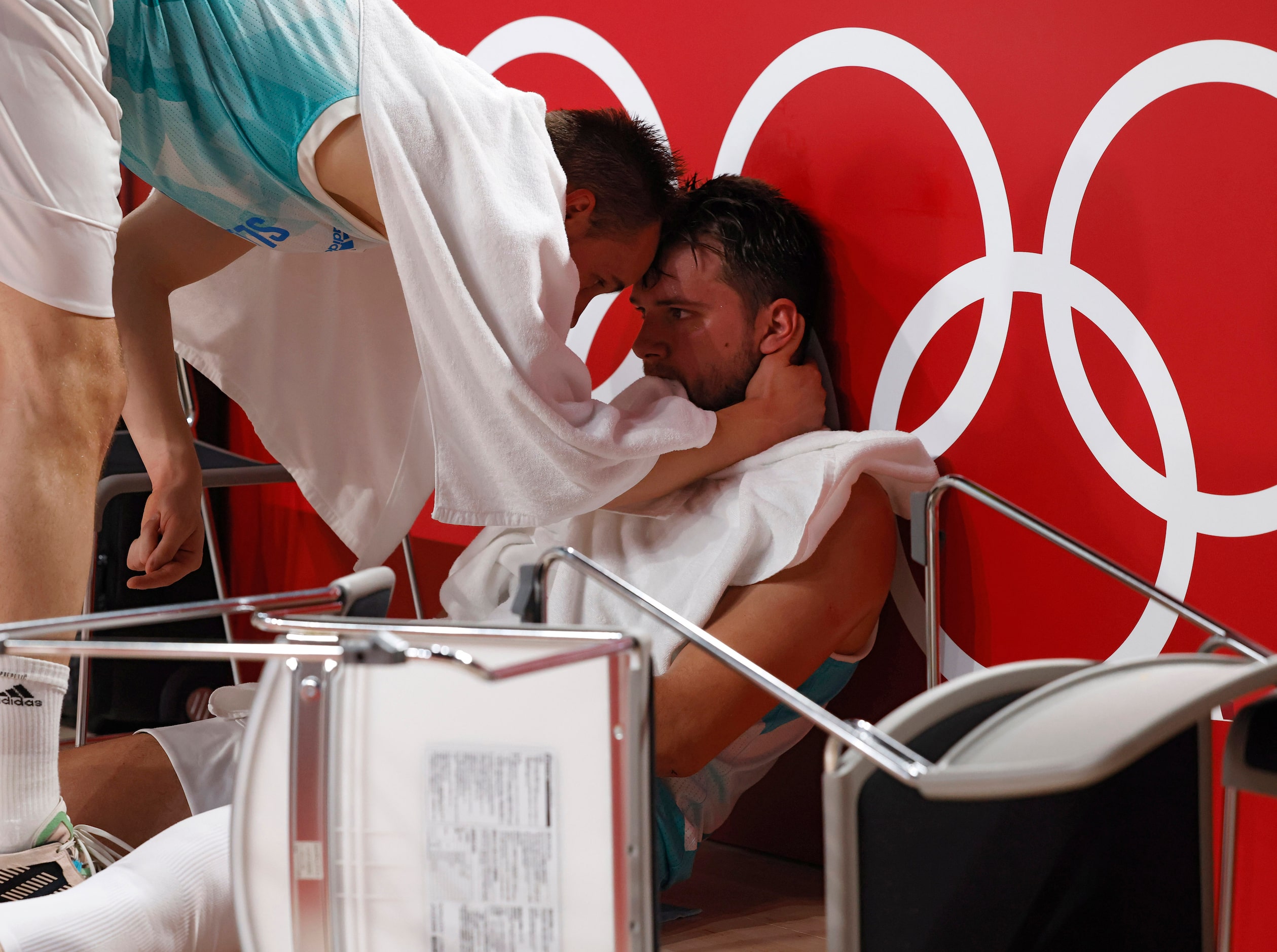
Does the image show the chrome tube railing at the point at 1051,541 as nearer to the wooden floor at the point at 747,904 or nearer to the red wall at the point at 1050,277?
the red wall at the point at 1050,277

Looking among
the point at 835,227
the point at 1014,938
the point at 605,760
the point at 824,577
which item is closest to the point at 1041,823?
the point at 1014,938

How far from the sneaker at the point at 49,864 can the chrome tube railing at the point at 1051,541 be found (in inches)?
29.5

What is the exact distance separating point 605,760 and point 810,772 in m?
1.01

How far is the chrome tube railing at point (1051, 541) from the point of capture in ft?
2.57

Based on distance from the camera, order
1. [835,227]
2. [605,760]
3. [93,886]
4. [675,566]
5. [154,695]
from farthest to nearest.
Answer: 1. [154,695]
2. [835,227]
3. [675,566]
4. [93,886]
5. [605,760]

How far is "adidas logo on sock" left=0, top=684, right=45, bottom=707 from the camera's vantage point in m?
0.81

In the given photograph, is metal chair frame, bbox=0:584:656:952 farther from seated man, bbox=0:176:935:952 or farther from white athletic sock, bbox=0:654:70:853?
seated man, bbox=0:176:935:952

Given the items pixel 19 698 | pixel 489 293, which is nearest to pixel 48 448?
pixel 19 698

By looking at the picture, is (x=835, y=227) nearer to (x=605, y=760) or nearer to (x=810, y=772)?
(x=810, y=772)

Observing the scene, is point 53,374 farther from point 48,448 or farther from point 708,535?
point 708,535

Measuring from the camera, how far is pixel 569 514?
1233 mm

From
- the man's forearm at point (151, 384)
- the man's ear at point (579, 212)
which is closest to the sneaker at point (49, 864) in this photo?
the man's forearm at point (151, 384)

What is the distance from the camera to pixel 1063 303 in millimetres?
1214

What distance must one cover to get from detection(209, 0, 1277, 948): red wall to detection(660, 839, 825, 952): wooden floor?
7cm
